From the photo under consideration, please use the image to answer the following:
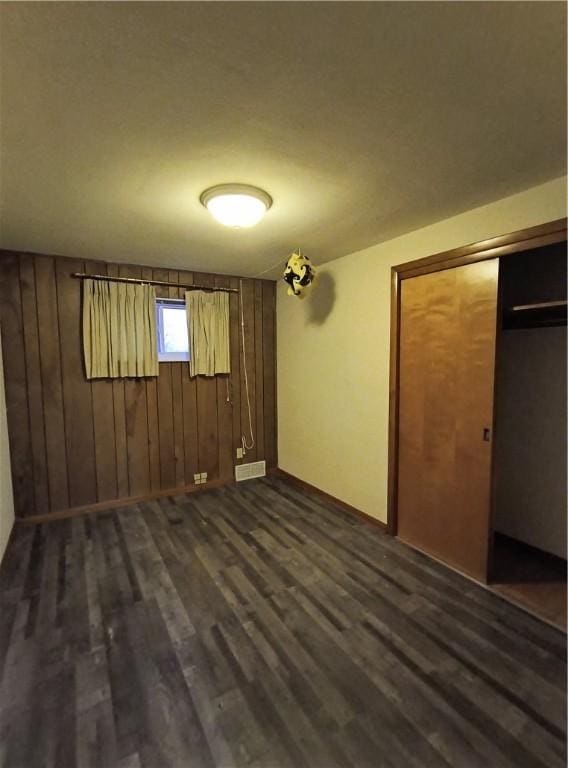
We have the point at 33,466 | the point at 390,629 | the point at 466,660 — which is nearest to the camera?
the point at 466,660

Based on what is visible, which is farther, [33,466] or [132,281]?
[132,281]

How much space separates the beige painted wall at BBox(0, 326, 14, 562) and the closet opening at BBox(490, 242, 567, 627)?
3381 mm

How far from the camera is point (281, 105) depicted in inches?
50.1

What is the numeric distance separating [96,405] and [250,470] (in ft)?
5.95

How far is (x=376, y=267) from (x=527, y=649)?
258 centimetres

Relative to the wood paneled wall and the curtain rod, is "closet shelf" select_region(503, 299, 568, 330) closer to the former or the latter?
the wood paneled wall

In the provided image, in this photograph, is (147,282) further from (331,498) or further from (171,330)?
(331,498)

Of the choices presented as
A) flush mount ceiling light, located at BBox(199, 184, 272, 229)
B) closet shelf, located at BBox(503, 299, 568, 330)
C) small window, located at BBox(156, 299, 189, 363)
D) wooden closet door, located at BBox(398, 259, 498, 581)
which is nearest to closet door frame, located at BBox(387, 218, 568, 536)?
wooden closet door, located at BBox(398, 259, 498, 581)

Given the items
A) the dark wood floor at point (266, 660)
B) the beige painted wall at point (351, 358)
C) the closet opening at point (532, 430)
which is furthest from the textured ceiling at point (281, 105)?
the dark wood floor at point (266, 660)

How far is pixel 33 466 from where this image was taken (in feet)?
10.1

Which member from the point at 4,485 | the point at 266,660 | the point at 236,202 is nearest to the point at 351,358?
the point at 236,202

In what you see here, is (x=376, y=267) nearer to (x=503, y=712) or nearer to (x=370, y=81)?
(x=370, y=81)

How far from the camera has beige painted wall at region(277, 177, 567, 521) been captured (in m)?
2.39

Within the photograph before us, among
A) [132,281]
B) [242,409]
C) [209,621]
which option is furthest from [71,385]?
[209,621]
